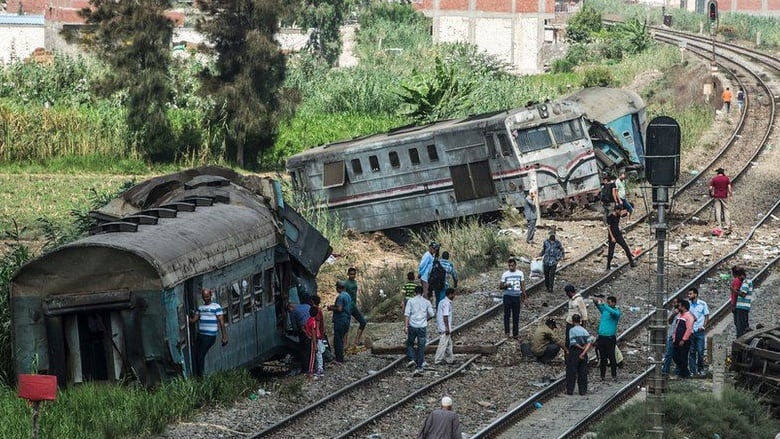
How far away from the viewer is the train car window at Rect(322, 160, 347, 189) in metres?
37.8

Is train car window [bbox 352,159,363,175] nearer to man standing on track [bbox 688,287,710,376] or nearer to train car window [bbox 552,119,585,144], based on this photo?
train car window [bbox 552,119,585,144]

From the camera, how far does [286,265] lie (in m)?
23.6

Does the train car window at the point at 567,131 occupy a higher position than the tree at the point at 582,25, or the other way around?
the train car window at the point at 567,131

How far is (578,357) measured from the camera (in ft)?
68.0

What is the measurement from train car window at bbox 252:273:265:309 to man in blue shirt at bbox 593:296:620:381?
203 inches

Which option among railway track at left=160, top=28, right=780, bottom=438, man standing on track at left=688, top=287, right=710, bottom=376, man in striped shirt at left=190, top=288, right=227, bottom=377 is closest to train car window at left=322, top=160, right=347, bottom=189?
railway track at left=160, top=28, right=780, bottom=438

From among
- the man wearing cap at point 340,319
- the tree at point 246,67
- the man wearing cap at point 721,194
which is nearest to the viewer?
the man wearing cap at point 340,319

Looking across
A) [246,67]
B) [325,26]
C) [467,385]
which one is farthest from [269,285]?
Result: [325,26]

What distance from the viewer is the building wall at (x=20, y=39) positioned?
84.9 metres

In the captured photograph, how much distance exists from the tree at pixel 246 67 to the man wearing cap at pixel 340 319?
28166mm

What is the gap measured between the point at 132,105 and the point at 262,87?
474 centimetres

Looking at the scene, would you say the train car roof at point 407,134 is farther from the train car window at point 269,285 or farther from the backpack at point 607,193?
the train car window at point 269,285

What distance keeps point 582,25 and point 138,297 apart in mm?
75313

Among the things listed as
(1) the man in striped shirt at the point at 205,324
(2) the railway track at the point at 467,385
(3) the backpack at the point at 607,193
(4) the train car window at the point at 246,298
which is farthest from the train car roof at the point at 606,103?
(1) the man in striped shirt at the point at 205,324
